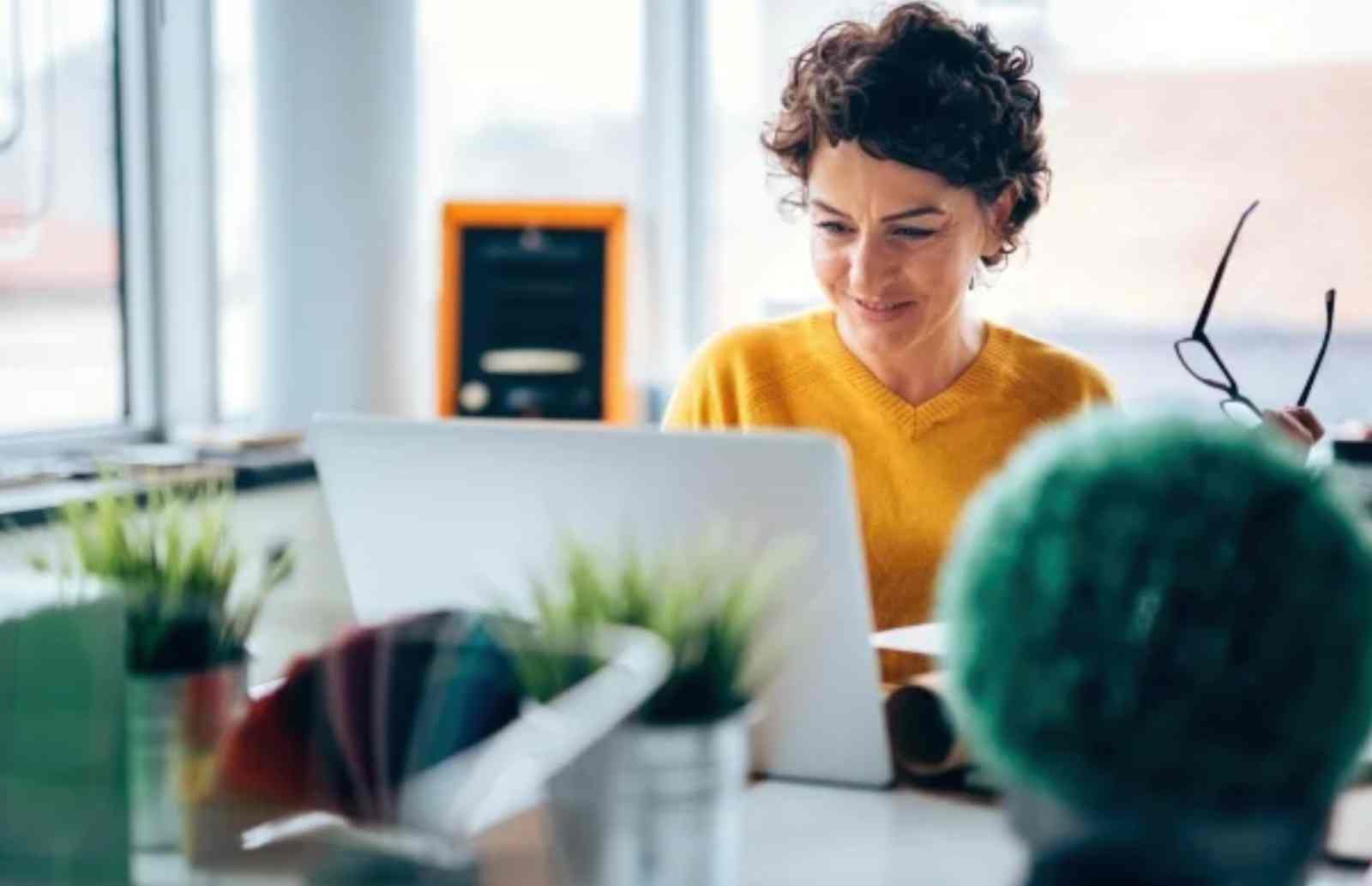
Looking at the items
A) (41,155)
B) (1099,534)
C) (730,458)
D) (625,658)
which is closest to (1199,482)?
(1099,534)

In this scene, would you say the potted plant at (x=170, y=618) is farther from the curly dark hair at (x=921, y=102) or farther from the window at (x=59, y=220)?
the window at (x=59, y=220)

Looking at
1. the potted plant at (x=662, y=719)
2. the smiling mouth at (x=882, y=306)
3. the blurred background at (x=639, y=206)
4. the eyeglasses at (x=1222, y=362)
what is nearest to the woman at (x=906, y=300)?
the smiling mouth at (x=882, y=306)

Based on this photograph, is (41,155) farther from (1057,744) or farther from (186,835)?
(1057,744)

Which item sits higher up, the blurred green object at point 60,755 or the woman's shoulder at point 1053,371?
the woman's shoulder at point 1053,371

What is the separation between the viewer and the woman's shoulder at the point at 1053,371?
202 cm

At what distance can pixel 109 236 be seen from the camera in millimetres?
2775

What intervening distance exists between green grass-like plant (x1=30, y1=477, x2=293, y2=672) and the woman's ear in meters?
1.23

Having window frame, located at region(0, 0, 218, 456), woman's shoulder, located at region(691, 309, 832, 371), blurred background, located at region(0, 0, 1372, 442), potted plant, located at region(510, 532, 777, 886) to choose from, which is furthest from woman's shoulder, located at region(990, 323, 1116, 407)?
window frame, located at region(0, 0, 218, 456)

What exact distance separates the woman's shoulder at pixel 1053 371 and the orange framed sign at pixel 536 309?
986mm

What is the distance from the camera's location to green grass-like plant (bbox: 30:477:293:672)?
929 millimetres

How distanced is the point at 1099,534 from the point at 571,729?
0.28 meters

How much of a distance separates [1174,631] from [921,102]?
1.30 m

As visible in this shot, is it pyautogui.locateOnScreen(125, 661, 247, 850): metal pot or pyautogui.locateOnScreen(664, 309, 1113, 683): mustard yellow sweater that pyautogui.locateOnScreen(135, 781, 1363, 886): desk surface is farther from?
pyautogui.locateOnScreen(664, 309, 1113, 683): mustard yellow sweater

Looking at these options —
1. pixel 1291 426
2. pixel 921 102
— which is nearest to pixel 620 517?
pixel 1291 426
